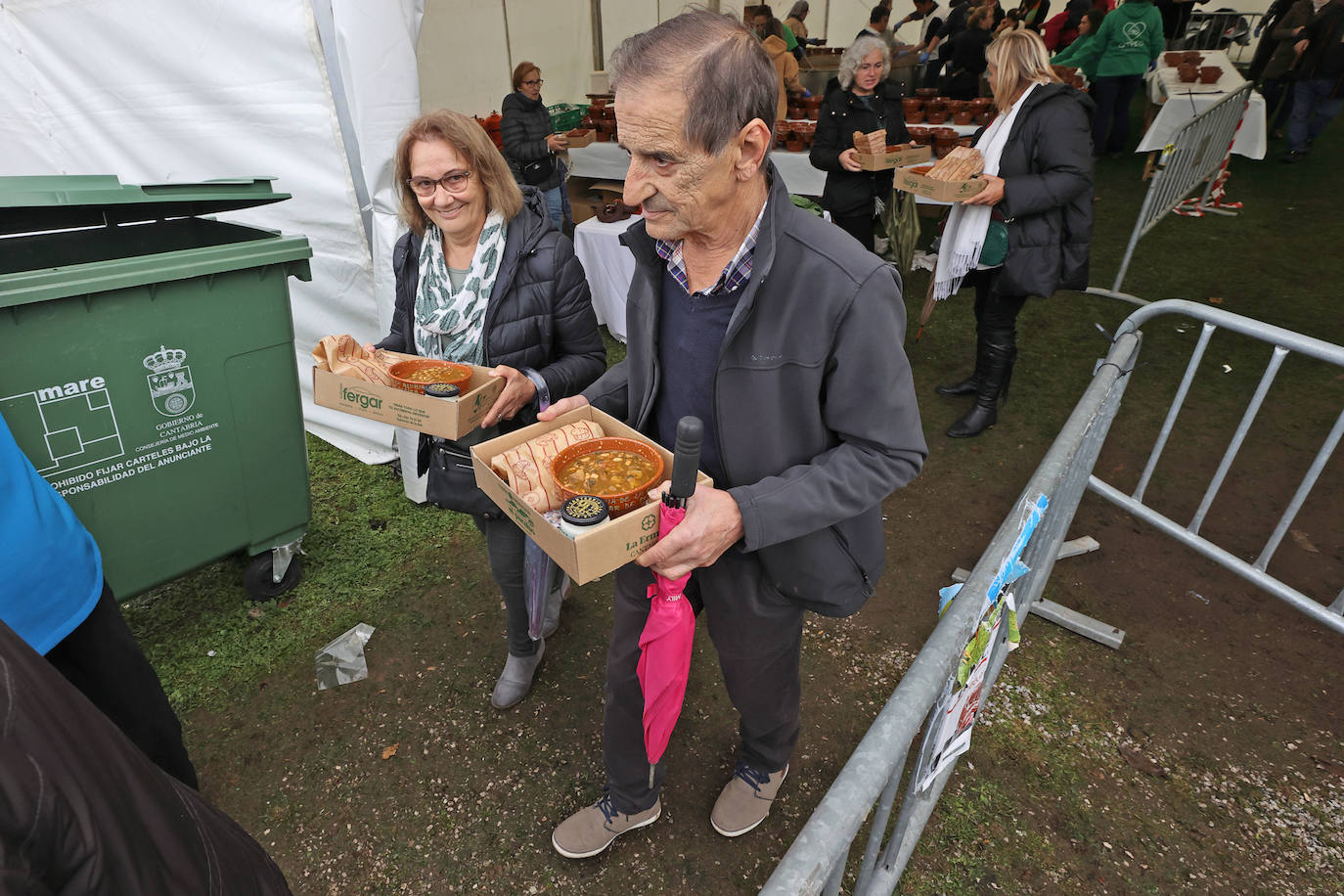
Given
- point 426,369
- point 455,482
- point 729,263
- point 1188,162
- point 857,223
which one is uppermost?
Answer: point 729,263

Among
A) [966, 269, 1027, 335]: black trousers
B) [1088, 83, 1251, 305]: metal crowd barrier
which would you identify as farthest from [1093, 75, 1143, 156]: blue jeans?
[966, 269, 1027, 335]: black trousers

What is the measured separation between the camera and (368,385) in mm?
2012

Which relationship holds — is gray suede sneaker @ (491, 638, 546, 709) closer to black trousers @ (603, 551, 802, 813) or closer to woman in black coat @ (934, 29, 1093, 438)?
black trousers @ (603, 551, 802, 813)

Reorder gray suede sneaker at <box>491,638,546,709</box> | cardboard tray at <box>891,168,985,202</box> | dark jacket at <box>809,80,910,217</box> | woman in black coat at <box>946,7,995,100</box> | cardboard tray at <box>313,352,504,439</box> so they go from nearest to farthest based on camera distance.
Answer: cardboard tray at <box>313,352,504,439</box>
gray suede sneaker at <box>491,638,546,709</box>
cardboard tray at <box>891,168,985,202</box>
dark jacket at <box>809,80,910,217</box>
woman in black coat at <box>946,7,995,100</box>

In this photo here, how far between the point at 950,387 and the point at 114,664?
15.3ft

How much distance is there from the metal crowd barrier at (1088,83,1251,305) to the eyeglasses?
19.3ft

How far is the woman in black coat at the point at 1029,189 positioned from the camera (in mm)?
3473

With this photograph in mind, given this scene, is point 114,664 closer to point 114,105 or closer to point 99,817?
point 99,817

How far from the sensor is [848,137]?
512cm

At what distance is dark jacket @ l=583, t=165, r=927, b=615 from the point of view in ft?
4.47

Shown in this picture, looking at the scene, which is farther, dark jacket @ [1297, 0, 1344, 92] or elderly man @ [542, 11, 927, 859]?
dark jacket @ [1297, 0, 1344, 92]

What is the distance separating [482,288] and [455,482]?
634 mm

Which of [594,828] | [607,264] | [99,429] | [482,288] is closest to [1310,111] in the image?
[607,264]

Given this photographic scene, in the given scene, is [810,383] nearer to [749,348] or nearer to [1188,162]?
[749,348]
